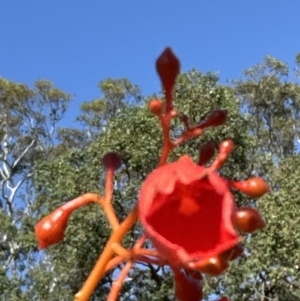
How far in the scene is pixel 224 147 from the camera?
0.95 m

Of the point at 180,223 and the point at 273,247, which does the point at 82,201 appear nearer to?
the point at 180,223

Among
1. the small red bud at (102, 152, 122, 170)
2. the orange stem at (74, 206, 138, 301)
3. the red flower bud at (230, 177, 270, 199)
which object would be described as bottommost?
the orange stem at (74, 206, 138, 301)

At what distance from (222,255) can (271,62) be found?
16.6 metres

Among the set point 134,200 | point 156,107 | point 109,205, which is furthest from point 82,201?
point 134,200

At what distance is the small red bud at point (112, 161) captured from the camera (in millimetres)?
997

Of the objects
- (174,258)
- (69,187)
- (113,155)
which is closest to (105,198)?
(113,155)

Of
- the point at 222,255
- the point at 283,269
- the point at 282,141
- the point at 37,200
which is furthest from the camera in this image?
the point at 282,141

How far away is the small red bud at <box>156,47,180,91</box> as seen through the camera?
90cm

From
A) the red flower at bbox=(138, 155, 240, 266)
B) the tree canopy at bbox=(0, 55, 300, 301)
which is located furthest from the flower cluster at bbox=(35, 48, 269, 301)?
the tree canopy at bbox=(0, 55, 300, 301)

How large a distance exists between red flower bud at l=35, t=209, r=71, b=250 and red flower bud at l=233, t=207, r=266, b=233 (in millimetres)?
203

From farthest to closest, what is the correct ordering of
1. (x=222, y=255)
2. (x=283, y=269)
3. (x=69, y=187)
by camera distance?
(x=69, y=187)
(x=283, y=269)
(x=222, y=255)

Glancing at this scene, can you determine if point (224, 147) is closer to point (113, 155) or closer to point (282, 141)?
point (113, 155)

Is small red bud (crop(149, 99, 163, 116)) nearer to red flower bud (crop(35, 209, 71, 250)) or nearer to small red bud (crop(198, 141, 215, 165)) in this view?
small red bud (crop(198, 141, 215, 165))

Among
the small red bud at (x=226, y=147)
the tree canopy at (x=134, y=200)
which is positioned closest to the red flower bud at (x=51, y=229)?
the small red bud at (x=226, y=147)
